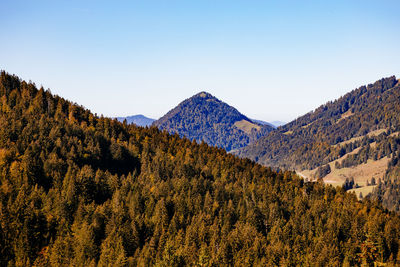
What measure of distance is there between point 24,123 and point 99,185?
65.2 m

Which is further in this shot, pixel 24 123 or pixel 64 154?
pixel 24 123

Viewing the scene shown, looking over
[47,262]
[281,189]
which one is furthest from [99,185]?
[281,189]

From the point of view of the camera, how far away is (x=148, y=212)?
350ft

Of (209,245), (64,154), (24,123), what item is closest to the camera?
(209,245)

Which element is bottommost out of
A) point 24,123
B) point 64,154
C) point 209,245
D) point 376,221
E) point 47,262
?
point 47,262

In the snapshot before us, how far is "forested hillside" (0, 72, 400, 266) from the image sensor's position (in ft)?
281

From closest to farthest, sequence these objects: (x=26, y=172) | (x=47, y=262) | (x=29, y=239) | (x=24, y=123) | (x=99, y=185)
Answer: (x=47, y=262)
(x=29, y=239)
(x=26, y=172)
(x=99, y=185)
(x=24, y=123)

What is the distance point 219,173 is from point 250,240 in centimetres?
7783

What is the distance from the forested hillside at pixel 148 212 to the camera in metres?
85.6

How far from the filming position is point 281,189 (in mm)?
169625

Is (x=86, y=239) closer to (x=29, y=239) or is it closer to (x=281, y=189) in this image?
(x=29, y=239)

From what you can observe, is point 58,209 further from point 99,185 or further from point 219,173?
point 219,173

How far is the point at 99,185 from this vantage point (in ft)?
390

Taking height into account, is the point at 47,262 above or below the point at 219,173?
below
